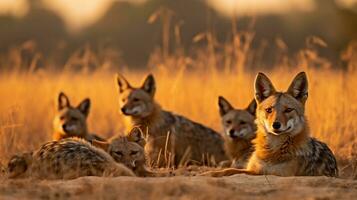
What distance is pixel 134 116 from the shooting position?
11484 mm

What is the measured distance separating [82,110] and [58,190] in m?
6.33

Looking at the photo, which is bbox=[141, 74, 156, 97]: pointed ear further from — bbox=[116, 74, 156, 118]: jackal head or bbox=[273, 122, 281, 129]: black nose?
bbox=[273, 122, 281, 129]: black nose

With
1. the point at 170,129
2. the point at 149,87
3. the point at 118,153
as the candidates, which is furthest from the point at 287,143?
the point at 149,87

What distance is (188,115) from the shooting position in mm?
13469

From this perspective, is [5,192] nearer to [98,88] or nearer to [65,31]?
[98,88]

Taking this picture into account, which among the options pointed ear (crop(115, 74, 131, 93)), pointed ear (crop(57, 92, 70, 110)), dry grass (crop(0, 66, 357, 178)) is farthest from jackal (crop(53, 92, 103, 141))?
pointed ear (crop(115, 74, 131, 93))

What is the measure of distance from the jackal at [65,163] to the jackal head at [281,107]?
5.58 ft

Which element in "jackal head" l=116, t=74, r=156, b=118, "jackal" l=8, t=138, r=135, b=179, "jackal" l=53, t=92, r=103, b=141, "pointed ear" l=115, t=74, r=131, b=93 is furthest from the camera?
"pointed ear" l=115, t=74, r=131, b=93

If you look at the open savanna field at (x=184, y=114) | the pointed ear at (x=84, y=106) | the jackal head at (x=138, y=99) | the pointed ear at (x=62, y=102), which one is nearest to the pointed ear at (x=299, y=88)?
the open savanna field at (x=184, y=114)

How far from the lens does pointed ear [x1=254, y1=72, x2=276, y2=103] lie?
8.35m

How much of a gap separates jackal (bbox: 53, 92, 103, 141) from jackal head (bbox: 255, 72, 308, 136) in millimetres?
3884

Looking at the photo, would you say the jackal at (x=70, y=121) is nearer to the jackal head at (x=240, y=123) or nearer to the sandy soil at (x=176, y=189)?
the jackal head at (x=240, y=123)

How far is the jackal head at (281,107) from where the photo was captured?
7816 mm

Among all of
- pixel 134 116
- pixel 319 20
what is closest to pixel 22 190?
pixel 134 116
